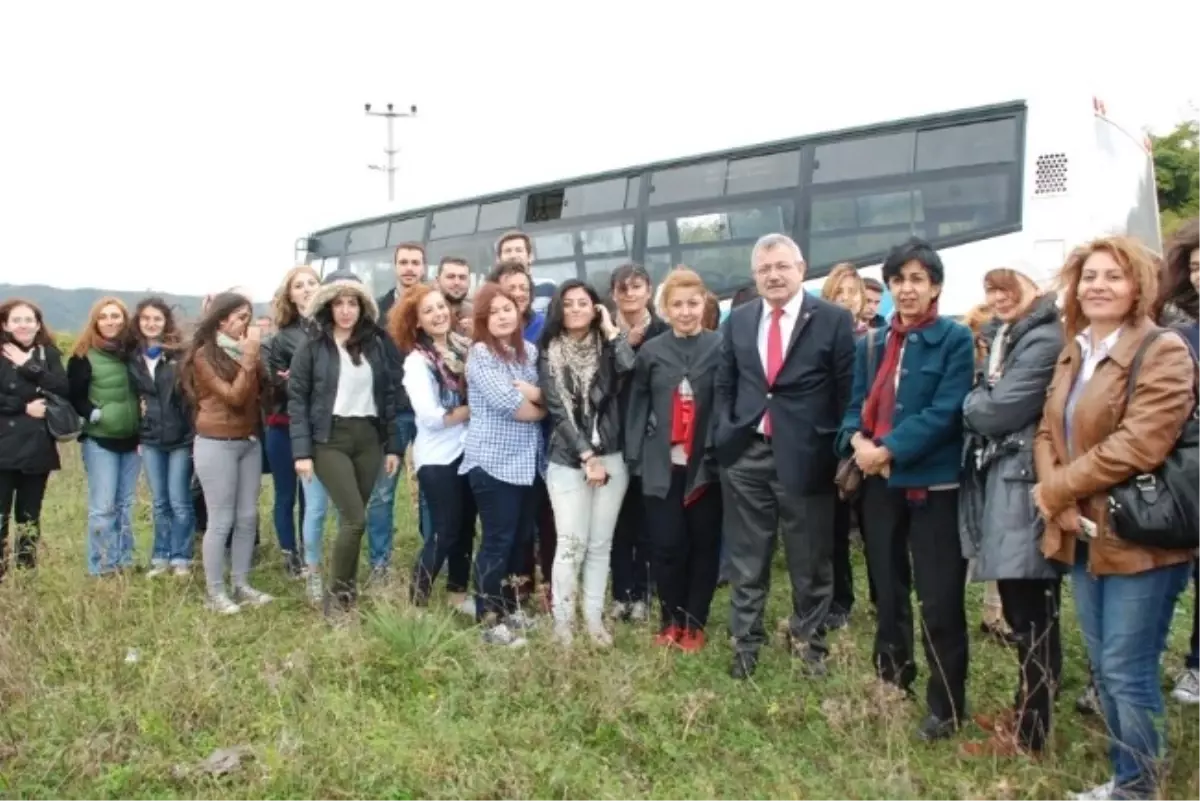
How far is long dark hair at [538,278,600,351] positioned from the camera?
4.66 m

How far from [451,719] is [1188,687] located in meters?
3.06

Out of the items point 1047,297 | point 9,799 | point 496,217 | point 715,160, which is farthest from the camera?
point 496,217

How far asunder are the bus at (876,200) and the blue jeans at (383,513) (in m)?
3.08

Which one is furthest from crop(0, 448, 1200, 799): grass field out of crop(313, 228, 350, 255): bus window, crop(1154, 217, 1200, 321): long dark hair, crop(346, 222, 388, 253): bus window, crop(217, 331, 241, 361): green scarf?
crop(313, 228, 350, 255): bus window

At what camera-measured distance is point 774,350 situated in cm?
419

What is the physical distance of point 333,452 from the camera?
4.97 m

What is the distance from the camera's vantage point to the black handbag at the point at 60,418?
5.62 m

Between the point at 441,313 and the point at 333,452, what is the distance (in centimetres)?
92

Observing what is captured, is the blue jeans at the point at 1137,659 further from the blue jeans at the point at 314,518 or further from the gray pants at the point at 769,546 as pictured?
the blue jeans at the point at 314,518

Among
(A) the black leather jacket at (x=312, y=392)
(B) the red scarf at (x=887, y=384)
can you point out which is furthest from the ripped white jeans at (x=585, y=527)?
(B) the red scarf at (x=887, y=384)

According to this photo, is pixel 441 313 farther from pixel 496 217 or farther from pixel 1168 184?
pixel 1168 184

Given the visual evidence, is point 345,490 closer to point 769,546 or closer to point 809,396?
point 769,546

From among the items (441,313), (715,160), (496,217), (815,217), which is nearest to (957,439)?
(441,313)

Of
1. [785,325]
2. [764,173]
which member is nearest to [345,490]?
[785,325]
